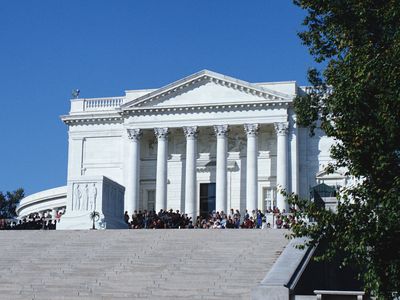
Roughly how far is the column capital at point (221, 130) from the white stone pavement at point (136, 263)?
28.5m

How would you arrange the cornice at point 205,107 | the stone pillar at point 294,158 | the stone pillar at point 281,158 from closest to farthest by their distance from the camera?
the stone pillar at point 281,158 < the stone pillar at point 294,158 < the cornice at point 205,107

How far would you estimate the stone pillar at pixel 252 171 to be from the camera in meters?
64.4

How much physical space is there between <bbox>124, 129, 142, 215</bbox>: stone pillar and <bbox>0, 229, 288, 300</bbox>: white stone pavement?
88.4 feet

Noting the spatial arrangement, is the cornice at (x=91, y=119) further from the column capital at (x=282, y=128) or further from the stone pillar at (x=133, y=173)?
the column capital at (x=282, y=128)

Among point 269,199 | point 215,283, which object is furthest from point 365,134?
point 269,199

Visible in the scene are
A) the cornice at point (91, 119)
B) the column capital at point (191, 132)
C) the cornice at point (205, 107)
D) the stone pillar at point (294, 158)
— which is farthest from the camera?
the cornice at point (91, 119)

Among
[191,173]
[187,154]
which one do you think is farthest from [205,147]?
[191,173]

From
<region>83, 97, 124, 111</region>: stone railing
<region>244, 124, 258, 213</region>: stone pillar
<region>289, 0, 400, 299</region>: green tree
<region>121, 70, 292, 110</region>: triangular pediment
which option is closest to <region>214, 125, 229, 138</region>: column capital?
<region>244, 124, 258, 213</region>: stone pillar

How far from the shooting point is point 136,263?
31516 mm

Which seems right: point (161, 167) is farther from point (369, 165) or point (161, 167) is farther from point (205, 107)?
point (369, 165)

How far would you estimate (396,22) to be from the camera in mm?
24375

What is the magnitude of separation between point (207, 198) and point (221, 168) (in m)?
4.23

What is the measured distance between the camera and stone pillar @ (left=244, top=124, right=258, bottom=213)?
64.4 meters

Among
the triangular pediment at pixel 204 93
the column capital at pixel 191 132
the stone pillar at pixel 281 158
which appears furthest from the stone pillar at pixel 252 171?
the column capital at pixel 191 132
